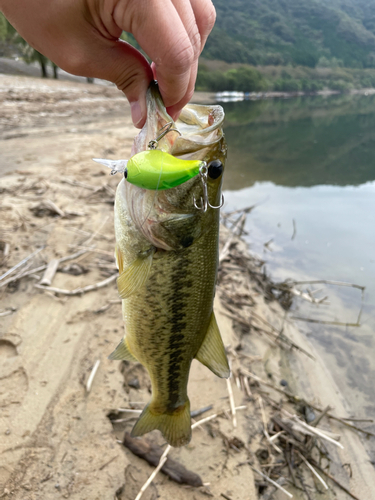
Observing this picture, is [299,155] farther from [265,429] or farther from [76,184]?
[265,429]

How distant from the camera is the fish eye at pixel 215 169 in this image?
1.84 metres

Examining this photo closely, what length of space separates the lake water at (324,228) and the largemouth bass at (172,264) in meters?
3.27

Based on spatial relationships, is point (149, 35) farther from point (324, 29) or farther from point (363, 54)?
point (324, 29)

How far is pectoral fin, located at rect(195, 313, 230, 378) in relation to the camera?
7.66 ft

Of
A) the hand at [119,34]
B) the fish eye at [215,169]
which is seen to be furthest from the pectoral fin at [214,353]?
the hand at [119,34]

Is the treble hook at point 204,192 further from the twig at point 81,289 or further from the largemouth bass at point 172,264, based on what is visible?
the twig at point 81,289

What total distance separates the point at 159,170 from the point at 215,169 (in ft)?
1.65

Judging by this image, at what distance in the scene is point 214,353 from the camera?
2.37 m

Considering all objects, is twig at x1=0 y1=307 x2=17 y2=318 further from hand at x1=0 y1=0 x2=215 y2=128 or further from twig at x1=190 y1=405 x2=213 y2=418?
hand at x1=0 y1=0 x2=215 y2=128

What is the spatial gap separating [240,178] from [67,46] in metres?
13.7

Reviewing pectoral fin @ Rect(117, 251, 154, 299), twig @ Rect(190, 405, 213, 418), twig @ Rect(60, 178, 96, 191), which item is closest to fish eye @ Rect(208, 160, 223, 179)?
pectoral fin @ Rect(117, 251, 154, 299)

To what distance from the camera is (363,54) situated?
591 ft

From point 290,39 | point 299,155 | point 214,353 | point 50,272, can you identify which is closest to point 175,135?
point 214,353

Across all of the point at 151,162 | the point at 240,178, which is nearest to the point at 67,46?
the point at 151,162
